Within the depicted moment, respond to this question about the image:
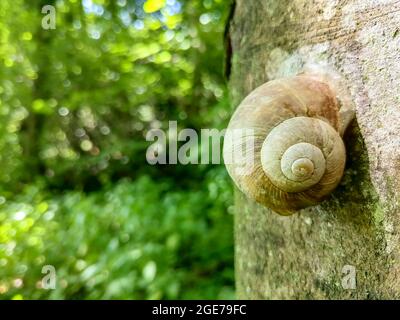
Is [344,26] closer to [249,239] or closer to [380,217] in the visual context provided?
[380,217]

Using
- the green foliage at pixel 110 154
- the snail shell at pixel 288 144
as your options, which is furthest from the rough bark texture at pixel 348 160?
the green foliage at pixel 110 154

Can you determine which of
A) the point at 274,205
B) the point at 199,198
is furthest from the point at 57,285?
the point at 274,205

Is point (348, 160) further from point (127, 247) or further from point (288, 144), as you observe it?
point (127, 247)

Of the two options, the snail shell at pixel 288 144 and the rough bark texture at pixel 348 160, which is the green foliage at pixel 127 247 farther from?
the snail shell at pixel 288 144

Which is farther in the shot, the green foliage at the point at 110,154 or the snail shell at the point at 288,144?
the green foliage at the point at 110,154

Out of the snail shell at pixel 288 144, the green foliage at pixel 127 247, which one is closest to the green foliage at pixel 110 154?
the green foliage at pixel 127 247
